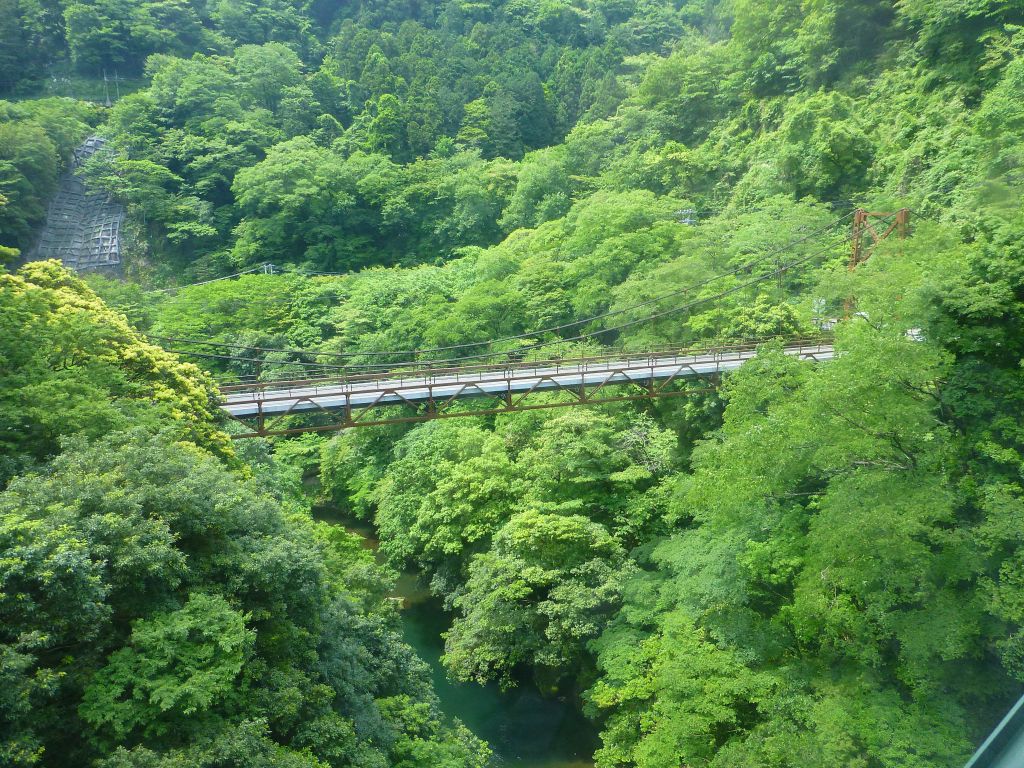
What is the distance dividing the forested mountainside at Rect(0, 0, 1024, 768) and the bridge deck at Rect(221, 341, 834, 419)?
947mm

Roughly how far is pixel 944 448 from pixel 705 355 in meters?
9.37

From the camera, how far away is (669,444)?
17.3 m

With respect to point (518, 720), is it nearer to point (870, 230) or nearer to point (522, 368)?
point (522, 368)

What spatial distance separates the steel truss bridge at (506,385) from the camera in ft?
56.3

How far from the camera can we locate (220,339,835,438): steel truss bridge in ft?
56.3

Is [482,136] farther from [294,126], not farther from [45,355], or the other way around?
[45,355]

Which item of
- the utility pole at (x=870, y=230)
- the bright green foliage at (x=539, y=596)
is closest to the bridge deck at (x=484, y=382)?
the utility pole at (x=870, y=230)

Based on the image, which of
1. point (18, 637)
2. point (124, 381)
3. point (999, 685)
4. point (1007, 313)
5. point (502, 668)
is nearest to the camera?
point (18, 637)

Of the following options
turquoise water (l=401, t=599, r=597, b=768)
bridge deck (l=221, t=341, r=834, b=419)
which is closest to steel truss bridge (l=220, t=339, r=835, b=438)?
bridge deck (l=221, t=341, r=834, b=419)

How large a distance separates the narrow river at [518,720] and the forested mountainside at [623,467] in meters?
0.50

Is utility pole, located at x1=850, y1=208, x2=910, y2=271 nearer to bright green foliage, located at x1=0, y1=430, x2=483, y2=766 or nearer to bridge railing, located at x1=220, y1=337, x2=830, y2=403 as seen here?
bridge railing, located at x1=220, y1=337, x2=830, y2=403

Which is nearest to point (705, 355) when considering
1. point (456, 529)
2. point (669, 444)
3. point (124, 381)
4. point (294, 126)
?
point (669, 444)

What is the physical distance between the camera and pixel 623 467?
1744cm

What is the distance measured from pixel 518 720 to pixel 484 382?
7.98m
